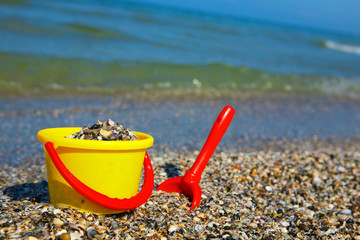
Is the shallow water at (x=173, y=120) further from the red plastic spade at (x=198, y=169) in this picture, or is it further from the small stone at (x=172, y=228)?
the small stone at (x=172, y=228)

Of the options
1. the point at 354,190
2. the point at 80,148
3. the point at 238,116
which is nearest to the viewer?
the point at 80,148

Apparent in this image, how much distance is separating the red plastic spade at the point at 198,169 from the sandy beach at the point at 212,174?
0.24ft

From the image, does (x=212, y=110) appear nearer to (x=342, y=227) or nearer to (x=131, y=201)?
(x=342, y=227)

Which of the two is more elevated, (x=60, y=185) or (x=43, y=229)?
(x=60, y=185)

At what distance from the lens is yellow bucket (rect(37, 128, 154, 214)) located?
217 cm

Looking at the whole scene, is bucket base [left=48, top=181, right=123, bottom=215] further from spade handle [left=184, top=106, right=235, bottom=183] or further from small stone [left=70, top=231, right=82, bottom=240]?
spade handle [left=184, top=106, right=235, bottom=183]

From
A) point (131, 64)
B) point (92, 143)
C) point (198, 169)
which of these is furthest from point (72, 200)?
point (131, 64)

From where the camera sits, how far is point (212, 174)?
3.55 metres

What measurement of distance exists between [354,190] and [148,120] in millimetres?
2925

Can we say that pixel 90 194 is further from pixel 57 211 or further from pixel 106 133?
pixel 106 133

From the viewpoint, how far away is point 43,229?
2.16 m

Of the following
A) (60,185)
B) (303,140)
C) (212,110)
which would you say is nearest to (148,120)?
(212,110)

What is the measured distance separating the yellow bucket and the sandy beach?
114 mm

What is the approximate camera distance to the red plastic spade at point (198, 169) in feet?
9.23
